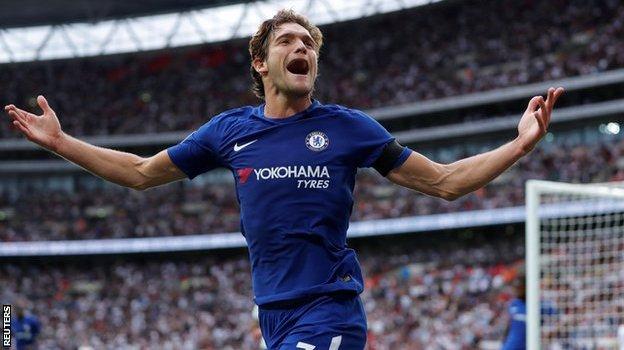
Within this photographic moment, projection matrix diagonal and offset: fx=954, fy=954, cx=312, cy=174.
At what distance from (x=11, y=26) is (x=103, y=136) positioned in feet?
28.3

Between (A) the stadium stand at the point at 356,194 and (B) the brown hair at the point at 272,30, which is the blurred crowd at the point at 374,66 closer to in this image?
(A) the stadium stand at the point at 356,194

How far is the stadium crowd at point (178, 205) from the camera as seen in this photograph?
1398 inches

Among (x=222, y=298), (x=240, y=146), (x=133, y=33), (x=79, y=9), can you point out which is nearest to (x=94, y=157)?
(x=240, y=146)

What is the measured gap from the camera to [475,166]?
363 cm

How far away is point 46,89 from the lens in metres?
52.1

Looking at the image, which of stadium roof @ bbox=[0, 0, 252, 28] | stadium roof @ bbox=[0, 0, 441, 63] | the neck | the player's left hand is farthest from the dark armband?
stadium roof @ bbox=[0, 0, 252, 28]

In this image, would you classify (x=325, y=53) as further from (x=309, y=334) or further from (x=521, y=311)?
(x=309, y=334)

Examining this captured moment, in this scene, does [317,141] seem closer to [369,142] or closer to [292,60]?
[369,142]

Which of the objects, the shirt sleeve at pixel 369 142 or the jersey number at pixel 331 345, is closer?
the jersey number at pixel 331 345

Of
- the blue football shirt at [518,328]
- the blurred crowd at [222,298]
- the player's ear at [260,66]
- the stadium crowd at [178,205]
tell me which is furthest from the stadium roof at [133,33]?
the player's ear at [260,66]

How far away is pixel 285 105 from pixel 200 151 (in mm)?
393

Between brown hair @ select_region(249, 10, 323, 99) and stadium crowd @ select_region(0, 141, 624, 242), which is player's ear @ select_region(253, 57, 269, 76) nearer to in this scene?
brown hair @ select_region(249, 10, 323, 99)

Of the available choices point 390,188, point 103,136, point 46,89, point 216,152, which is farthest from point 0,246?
point 216,152

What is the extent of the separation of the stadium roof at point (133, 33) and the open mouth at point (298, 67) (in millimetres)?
45343
